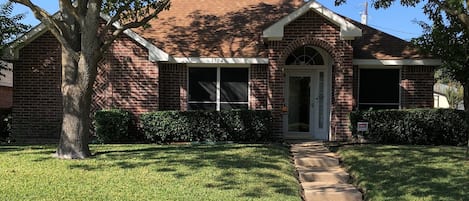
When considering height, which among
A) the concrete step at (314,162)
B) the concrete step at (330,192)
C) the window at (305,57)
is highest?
the window at (305,57)

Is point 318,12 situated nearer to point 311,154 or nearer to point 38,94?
point 311,154

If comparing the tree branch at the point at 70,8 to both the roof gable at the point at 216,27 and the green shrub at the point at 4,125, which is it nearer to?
the roof gable at the point at 216,27

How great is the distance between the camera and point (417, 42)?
12.9m

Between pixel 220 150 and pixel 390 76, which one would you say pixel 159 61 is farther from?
pixel 390 76

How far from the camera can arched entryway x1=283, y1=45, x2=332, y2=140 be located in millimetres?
14305

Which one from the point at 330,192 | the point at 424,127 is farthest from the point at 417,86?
the point at 330,192

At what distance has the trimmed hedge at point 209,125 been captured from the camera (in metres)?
13.1

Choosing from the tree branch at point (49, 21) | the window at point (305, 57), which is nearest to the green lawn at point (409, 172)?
the window at point (305, 57)

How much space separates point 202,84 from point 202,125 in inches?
67.1

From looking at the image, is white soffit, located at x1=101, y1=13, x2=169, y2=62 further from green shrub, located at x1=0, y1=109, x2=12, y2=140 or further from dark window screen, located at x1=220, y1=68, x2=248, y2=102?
green shrub, located at x1=0, y1=109, x2=12, y2=140

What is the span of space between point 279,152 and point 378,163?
2.24m

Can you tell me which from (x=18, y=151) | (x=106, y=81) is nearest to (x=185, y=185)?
(x=18, y=151)

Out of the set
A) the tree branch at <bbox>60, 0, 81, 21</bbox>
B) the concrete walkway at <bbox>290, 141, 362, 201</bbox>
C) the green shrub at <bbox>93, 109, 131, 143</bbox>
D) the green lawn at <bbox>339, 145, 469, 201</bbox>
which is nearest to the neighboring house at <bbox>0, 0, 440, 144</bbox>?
the green shrub at <bbox>93, 109, 131, 143</bbox>

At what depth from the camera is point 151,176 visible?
7.89m
